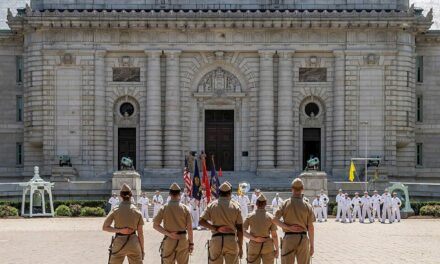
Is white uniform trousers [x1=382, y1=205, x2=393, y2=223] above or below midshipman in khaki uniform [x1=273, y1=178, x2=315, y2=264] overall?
below

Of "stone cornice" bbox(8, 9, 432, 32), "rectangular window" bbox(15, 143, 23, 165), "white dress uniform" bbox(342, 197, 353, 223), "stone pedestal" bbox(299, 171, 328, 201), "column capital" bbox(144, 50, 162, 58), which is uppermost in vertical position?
"stone cornice" bbox(8, 9, 432, 32)

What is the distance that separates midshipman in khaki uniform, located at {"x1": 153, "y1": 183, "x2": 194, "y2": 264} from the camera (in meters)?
20.8

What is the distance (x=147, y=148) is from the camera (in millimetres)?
65875

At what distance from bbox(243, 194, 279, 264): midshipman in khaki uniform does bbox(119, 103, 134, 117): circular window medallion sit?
46.4 meters

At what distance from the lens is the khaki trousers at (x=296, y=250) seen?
67.9 feet

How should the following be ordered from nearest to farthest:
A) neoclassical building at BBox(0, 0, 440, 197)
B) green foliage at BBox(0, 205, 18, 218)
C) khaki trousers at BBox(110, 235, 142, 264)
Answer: khaki trousers at BBox(110, 235, 142, 264), green foliage at BBox(0, 205, 18, 218), neoclassical building at BBox(0, 0, 440, 197)

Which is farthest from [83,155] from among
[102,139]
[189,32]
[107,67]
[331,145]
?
[331,145]

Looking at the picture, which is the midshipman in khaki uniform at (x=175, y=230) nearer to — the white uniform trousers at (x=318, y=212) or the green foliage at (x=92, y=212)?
the white uniform trousers at (x=318, y=212)

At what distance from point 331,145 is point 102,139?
1617 cm

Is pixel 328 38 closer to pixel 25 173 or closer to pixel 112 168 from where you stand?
pixel 112 168

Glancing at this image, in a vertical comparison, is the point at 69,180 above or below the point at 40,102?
below

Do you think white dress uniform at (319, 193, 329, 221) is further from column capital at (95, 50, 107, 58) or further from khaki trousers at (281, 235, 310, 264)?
khaki trousers at (281, 235, 310, 264)

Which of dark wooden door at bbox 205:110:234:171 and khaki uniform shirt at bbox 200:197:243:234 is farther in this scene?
dark wooden door at bbox 205:110:234:171

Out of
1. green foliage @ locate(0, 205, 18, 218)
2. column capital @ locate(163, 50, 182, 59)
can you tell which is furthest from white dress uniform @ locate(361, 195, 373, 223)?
column capital @ locate(163, 50, 182, 59)
